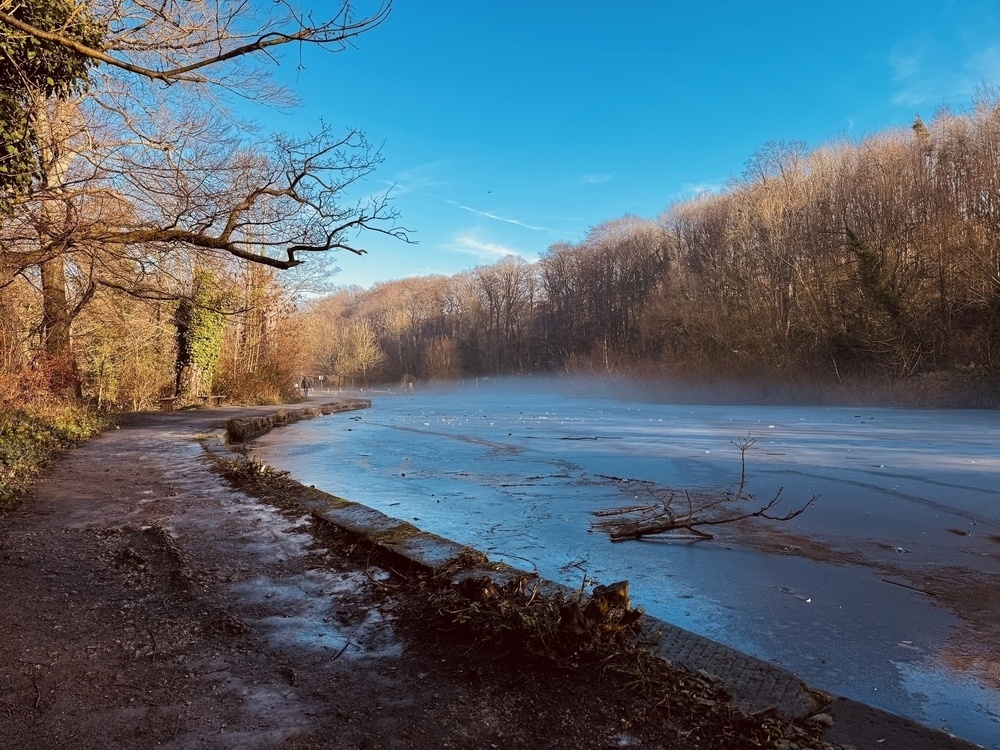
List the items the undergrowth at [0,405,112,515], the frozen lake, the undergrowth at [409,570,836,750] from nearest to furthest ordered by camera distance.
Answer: the undergrowth at [409,570,836,750], the frozen lake, the undergrowth at [0,405,112,515]

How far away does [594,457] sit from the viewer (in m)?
8.97

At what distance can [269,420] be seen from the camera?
50.0 ft

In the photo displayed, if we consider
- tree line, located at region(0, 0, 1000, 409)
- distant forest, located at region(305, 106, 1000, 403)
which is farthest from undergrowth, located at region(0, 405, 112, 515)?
distant forest, located at region(305, 106, 1000, 403)

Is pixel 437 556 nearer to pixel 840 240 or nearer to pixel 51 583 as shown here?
pixel 51 583

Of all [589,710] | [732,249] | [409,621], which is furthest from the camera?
[732,249]

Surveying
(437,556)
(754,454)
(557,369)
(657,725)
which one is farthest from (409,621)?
(557,369)

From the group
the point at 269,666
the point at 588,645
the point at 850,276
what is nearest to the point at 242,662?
the point at 269,666

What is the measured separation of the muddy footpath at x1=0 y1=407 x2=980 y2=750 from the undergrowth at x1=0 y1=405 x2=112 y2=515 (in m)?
2.01

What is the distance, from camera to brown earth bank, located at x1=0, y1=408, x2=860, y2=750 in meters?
1.80

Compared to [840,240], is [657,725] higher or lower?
lower

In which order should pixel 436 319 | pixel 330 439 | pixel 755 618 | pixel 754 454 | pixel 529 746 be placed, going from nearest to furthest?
pixel 529 746 → pixel 755 618 → pixel 754 454 → pixel 330 439 → pixel 436 319

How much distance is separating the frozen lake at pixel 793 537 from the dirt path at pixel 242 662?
1.14 m

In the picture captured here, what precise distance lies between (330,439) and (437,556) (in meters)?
9.83

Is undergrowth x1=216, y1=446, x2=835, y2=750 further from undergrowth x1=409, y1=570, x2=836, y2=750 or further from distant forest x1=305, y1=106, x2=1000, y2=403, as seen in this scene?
distant forest x1=305, y1=106, x2=1000, y2=403
